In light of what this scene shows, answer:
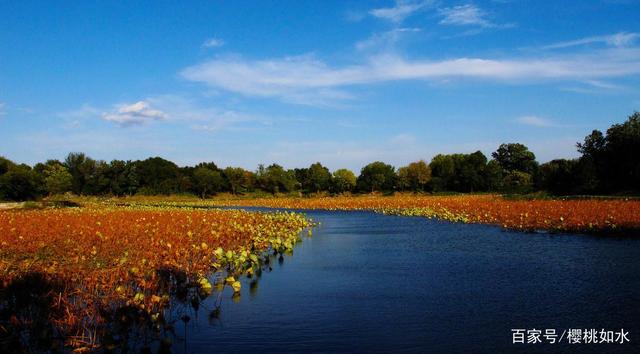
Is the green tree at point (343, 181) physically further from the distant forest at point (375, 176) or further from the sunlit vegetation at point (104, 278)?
the sunlit vegetation at point (104, 278)

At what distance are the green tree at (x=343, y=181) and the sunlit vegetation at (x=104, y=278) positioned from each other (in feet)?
344

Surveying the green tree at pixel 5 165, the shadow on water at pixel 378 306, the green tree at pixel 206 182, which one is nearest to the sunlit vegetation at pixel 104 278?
the shadow on water at pixel 378 306

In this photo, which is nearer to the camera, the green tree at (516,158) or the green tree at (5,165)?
the green tree at (5,165)

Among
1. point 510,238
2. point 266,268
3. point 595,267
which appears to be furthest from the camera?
point 510,238

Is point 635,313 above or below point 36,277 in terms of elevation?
below

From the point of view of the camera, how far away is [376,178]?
125 m

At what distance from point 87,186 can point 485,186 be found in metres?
82.7

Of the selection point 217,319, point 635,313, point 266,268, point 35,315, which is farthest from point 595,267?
point 35,315

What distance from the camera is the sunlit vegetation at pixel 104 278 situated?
9.96 metres

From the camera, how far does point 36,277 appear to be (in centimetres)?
1239

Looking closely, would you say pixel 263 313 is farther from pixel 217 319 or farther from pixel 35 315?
pixel 35 315

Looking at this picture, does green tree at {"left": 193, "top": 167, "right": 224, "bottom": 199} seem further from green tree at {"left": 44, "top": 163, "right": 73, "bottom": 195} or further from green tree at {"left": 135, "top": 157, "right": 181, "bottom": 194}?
green tree at {"left": 44, "top": 163, "right": 73, "bottom": 195}

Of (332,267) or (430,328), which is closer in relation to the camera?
(430,328)

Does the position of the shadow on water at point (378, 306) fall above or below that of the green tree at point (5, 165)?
below
